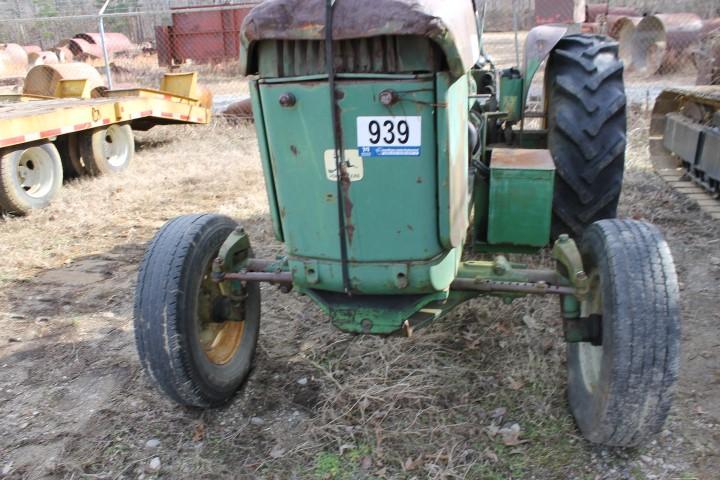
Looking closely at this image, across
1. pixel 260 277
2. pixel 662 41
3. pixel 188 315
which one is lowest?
pixel 188 315

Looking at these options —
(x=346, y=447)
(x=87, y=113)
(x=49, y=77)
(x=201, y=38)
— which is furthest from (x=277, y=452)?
(x=201, y=38)

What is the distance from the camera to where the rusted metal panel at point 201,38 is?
55.8 feet

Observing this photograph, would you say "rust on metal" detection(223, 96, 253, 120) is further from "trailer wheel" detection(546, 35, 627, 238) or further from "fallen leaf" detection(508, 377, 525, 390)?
"fallen leaf" detection(508, 377, 525, 390)

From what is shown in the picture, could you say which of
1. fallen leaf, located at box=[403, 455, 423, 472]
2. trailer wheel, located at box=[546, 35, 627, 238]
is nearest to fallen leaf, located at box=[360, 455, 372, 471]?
fallen leaf, located at box=[403, 455, 423, 472]

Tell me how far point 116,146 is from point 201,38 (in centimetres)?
1002

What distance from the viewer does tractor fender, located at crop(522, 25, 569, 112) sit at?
157 inches

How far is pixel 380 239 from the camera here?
91.4 inches

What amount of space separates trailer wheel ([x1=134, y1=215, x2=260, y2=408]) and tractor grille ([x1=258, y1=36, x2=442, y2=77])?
104cm

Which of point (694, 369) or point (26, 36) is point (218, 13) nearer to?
point (26, 36)

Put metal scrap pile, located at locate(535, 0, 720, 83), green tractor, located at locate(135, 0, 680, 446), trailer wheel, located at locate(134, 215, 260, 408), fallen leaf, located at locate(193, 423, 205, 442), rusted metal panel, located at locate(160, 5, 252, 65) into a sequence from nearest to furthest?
green tractor, located at locate(135, 0, 680, 446)
trailer wheel, located at locate(134, 215, 260, 408)
fallen leaf, located at locate(193, 423, 205, 442)
metal scrap pile, located at locate(535, 0, 720, 83)
rusted metal panel, located at locate(160, 5, 252, 65)

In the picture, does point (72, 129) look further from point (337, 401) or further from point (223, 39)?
point (223, 39)

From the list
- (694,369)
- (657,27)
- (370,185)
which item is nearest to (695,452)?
(694,369)

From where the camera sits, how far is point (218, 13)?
1730 centimetres

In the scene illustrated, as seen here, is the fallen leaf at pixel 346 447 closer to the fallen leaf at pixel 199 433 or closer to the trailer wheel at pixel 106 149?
the fallen leaf at pixel 199 433
